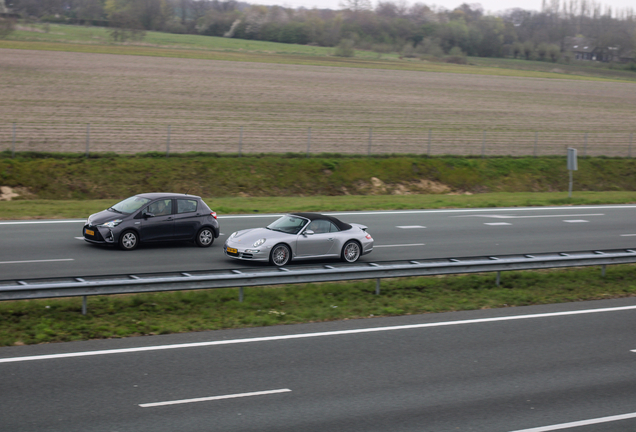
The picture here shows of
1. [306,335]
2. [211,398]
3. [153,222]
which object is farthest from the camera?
[153,222]

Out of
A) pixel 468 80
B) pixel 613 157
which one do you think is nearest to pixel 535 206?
pixel 613 157

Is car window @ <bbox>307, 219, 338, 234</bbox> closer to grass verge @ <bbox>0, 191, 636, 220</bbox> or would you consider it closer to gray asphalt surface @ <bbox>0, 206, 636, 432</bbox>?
gray asphalt surface @ <bbox>0, 206, 636, 432</bbox>

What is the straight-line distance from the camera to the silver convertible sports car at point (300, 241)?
14891 mm

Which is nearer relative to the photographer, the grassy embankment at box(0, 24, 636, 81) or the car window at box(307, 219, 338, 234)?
the car window at box(307, 219, 338, 234)

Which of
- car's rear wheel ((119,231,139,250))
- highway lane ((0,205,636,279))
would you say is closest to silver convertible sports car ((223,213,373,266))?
highway lane ((0,205,636,279))

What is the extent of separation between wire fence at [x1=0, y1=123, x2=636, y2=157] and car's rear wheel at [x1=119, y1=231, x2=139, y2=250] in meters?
14.4

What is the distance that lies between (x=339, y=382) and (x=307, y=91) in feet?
147

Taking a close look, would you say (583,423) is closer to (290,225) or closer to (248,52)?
(290,225)

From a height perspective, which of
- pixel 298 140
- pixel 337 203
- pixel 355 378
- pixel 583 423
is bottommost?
pixel 337 203

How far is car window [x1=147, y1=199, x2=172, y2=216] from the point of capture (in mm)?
16891

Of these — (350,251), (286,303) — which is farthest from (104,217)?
(286,303)

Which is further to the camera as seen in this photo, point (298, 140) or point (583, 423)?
point (298, 140)

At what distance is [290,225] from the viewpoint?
15703 mm

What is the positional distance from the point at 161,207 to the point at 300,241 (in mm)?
4155
